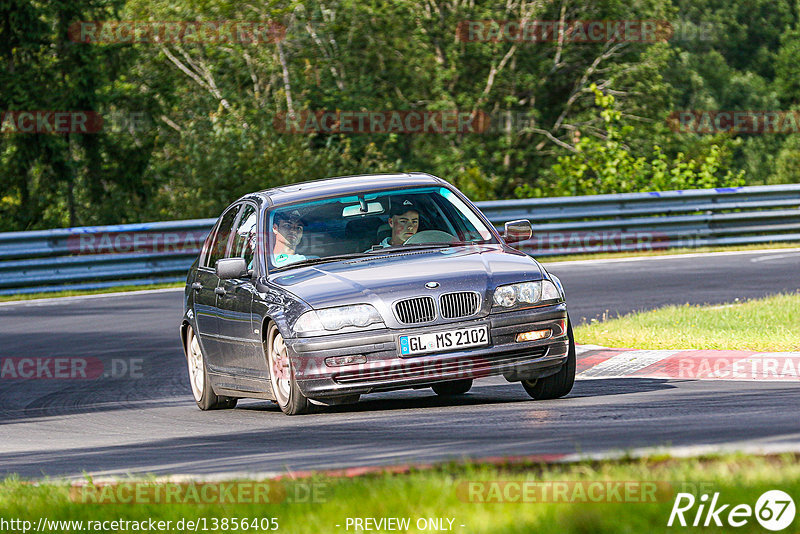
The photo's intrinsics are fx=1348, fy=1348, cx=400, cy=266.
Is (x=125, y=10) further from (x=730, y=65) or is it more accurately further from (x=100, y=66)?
(x=730, y=65)

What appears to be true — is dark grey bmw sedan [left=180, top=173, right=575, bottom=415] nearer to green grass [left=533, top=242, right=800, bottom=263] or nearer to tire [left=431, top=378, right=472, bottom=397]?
tire [left=431, top=378, right=472, bottom=397]

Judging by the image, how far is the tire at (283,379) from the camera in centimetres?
912

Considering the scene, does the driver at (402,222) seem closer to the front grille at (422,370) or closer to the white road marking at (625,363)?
the front grille at (422,370)

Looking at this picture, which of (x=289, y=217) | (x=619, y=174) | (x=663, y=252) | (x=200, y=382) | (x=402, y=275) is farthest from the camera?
(x=619, y=174)

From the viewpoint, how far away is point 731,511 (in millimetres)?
4547

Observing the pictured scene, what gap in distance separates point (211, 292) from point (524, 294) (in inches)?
118

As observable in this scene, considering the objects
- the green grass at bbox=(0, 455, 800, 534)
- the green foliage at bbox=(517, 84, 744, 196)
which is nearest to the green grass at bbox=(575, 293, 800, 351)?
the green grass at bbox=(0, 455, 800, 534)

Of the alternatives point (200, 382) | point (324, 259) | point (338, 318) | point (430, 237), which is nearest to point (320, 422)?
point (338, 318)

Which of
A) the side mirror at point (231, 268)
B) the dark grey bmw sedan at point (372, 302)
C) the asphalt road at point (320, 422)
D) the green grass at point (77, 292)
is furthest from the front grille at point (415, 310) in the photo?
the green grass at point (77, 292)

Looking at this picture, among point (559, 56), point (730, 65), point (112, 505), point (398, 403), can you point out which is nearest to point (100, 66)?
point (559, 56)

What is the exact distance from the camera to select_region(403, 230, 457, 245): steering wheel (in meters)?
9.99

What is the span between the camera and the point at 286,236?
10.1 meters

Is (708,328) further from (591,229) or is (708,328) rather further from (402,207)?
(591,229)

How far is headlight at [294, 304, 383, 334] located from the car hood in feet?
0.15
